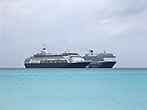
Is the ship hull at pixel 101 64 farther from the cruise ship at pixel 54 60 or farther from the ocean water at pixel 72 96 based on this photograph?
the ocean water at pixel 72 96

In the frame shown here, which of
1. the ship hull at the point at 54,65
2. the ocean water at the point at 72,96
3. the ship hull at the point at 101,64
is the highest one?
the ship hull at the point at 54,65

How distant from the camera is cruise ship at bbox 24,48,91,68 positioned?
5434cm

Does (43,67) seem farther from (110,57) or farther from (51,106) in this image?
(51,106)

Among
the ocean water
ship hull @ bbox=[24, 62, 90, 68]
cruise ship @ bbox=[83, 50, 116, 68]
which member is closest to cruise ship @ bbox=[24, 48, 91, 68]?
ship hull @ bbox=[24, 62, 90, 68]

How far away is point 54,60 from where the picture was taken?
54.4 metres

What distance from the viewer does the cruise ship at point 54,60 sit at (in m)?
54.3

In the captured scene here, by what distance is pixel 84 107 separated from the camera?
495 inches

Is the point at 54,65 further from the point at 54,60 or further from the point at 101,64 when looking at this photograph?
the point at 101,64

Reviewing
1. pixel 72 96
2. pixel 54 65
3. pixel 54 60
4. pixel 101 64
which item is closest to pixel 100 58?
pixel 101 64

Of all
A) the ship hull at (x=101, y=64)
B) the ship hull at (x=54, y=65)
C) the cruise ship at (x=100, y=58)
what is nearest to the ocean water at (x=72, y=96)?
the ship hull at (x=54, y=65)

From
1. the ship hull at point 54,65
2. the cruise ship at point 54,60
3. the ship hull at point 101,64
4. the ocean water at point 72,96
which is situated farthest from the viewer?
the ship hull at point 101,64

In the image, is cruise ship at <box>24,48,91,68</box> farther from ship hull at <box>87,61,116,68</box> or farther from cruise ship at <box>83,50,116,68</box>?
ship hull at <box>87,61,116,68</box>

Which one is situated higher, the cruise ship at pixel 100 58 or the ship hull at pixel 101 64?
the cruise ship at pixel 100 58

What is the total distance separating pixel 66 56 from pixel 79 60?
348 cm
